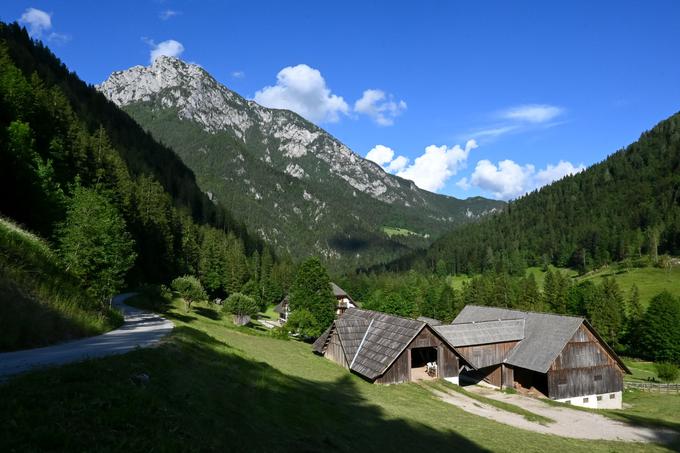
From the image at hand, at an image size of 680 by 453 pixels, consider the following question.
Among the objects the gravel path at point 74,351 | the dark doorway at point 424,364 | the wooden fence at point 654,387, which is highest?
the gravel path at point 74,351

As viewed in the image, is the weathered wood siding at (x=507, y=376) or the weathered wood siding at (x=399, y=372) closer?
the weathered wood siding at (x=399, y=372)

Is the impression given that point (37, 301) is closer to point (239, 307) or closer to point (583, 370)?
point (583, 370)

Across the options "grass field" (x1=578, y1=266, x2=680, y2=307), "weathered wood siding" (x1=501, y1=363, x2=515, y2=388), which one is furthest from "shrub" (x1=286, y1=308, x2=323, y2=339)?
"grass field" (x1=578, y1=266, x2=680, y2=307)

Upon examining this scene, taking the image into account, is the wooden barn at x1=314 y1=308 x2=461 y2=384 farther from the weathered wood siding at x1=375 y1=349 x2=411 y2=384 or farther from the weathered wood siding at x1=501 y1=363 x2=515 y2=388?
the weathered wood siding at x1=501 y1=363 x2=515 y2=388

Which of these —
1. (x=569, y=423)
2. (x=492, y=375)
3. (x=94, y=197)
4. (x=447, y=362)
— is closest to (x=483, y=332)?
(x=492, y=375)

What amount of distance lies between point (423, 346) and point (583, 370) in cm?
1916

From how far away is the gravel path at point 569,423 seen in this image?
28.1 m

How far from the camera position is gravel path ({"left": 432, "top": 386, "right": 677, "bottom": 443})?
92.3ft

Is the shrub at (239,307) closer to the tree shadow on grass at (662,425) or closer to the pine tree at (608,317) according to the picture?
the tree shadow on grass at (662,425)

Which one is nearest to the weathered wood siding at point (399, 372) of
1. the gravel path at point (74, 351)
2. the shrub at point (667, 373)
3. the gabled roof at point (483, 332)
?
the gabled roof at point (483, 332)

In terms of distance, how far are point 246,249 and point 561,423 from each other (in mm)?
149338

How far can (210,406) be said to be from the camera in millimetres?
11422

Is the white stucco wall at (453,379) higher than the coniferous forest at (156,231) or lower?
lower

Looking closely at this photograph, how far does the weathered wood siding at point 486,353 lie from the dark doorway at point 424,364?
337 cm
